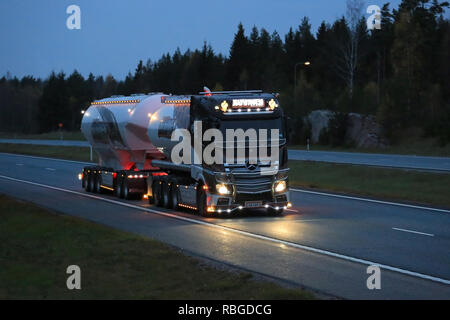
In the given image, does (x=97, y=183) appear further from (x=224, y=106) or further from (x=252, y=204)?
(x=252, y=204)

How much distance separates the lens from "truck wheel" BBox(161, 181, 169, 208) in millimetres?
25141

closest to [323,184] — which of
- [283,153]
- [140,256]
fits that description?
[283,153]

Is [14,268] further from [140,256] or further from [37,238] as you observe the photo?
[37,238]

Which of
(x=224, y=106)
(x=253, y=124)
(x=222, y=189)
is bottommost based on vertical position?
(x=222, y=189)

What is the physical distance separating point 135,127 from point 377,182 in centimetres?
1067

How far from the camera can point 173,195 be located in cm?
2473

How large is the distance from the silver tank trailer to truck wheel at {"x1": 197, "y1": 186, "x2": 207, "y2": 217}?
2.29m

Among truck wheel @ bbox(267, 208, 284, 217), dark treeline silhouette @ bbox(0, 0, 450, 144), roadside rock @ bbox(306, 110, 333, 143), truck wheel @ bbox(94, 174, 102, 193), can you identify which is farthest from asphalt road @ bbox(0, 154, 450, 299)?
roadside rock @ bbox(306, 110, 333, 143)

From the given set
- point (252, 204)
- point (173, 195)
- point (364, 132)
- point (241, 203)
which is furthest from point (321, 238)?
point (364, 132)

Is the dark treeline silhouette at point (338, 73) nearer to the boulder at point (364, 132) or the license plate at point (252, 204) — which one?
the boulder at point (364, 132)

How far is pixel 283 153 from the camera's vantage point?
22422 millimetres

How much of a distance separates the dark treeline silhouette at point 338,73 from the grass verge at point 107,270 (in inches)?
1046

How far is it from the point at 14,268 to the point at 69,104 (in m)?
137

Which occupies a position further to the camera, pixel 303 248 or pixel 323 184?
pixel 323 184
